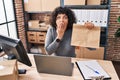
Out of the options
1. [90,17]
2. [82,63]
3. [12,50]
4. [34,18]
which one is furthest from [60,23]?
[34,18]

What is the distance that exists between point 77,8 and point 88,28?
1.79m

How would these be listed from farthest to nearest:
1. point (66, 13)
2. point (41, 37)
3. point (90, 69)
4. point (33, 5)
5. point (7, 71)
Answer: point (41, 37)
point (33, 5)
point (66, 13)
point (90, 69)
point (7, 71)

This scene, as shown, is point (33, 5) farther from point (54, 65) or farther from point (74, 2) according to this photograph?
point (54, 65)

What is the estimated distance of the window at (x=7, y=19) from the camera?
294 cm

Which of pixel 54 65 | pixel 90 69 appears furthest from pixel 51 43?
pixel 90 69

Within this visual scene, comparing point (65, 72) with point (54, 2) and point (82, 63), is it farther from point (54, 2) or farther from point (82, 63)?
Result: point (54, 2)

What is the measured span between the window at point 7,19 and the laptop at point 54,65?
191 centimetres

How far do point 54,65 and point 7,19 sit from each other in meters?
2.26

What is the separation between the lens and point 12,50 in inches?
52.4

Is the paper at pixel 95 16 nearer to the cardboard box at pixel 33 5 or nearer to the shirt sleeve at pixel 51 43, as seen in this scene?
the cardboard box at pixel 33 5

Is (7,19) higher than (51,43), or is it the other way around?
(7,19)

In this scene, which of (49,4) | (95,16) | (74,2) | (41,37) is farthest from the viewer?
(41,37)

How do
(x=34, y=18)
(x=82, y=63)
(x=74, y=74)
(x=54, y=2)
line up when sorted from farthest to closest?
1. (x=34, y=18)
2. (x=54, y=2)
3. (x=82, y=63)
4. (x=74, y=74)

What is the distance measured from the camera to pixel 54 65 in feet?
4.27
